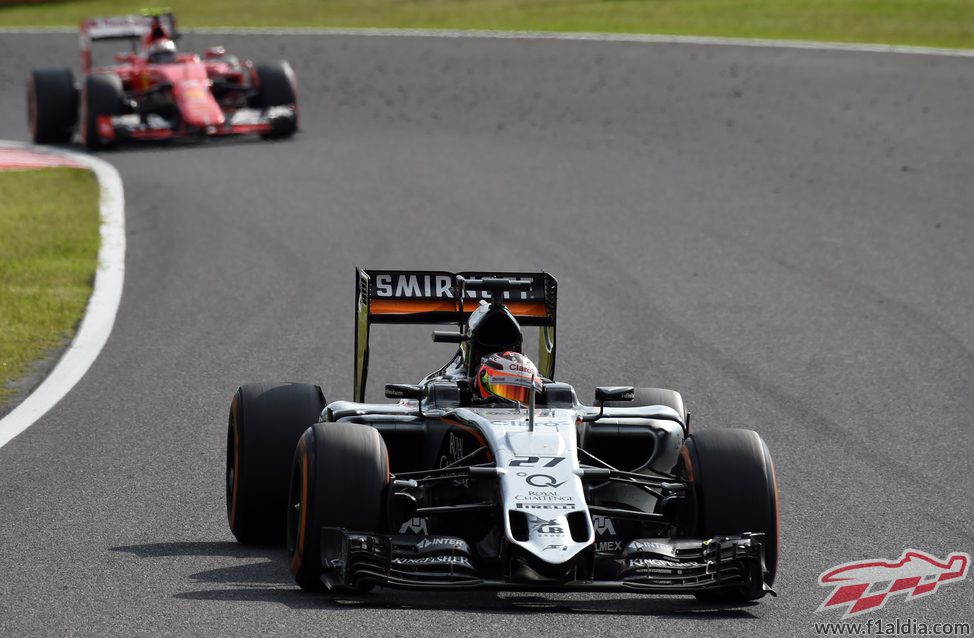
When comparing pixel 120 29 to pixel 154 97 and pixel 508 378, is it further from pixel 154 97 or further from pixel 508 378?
pixel 508 378

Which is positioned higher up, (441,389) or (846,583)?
(441,389)

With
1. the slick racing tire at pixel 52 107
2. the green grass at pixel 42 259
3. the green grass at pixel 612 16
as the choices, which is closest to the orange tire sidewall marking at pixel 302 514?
the green grass at pixel 42 259

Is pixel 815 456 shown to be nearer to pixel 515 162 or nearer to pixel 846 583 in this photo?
pixel 846 583

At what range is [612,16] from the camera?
112 ft

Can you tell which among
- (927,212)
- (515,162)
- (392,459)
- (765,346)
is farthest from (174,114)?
(392,459)

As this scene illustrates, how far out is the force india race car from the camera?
6367 millimetres

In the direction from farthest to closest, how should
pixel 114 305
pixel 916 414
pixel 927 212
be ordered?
1. pixel 927 212
2. pixel 114 305
3. pixel 916 414

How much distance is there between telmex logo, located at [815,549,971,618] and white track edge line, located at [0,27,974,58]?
2088 centimetres

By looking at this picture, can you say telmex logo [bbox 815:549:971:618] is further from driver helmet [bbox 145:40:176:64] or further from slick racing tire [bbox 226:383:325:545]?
driver helmet [bbox 145:40:176:64]

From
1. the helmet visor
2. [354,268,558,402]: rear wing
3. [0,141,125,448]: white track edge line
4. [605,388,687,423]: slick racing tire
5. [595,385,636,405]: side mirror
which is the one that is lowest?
[0,141,125,448]: white track edge line

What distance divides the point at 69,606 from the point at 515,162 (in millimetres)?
14951

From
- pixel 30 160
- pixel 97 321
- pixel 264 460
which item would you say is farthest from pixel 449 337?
pixel 30 160

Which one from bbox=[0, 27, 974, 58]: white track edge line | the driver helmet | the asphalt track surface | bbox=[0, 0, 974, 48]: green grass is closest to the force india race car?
the asphalt track surface

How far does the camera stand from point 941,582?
7027 mm
